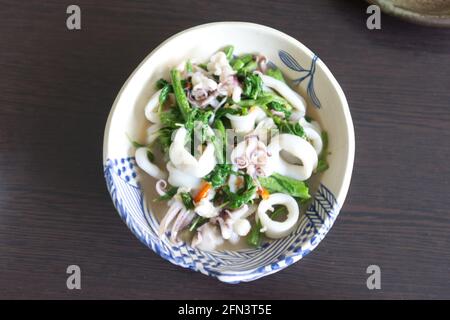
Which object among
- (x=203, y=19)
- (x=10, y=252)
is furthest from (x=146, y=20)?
(x=10, y=252)

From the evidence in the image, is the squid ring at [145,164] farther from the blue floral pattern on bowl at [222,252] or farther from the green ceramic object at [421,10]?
the green ceramic object at [421,10]

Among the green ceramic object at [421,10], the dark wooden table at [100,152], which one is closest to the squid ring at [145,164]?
the dark wooden table at [100,152]

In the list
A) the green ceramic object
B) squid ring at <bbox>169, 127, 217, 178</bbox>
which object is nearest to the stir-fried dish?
squid ring at <bbox>169, 127, 217, 178</bbox>

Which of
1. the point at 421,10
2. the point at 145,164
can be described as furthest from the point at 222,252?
the point at 421,10

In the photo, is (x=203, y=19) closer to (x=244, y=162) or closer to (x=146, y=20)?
(x=146, y=20)

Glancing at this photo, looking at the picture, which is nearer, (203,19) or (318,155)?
(318,155)

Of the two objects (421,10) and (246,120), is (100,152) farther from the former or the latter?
(421,10)

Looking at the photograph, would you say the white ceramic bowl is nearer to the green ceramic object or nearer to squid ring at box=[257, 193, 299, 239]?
squid ring at box=[257, 193, 299, 239]
